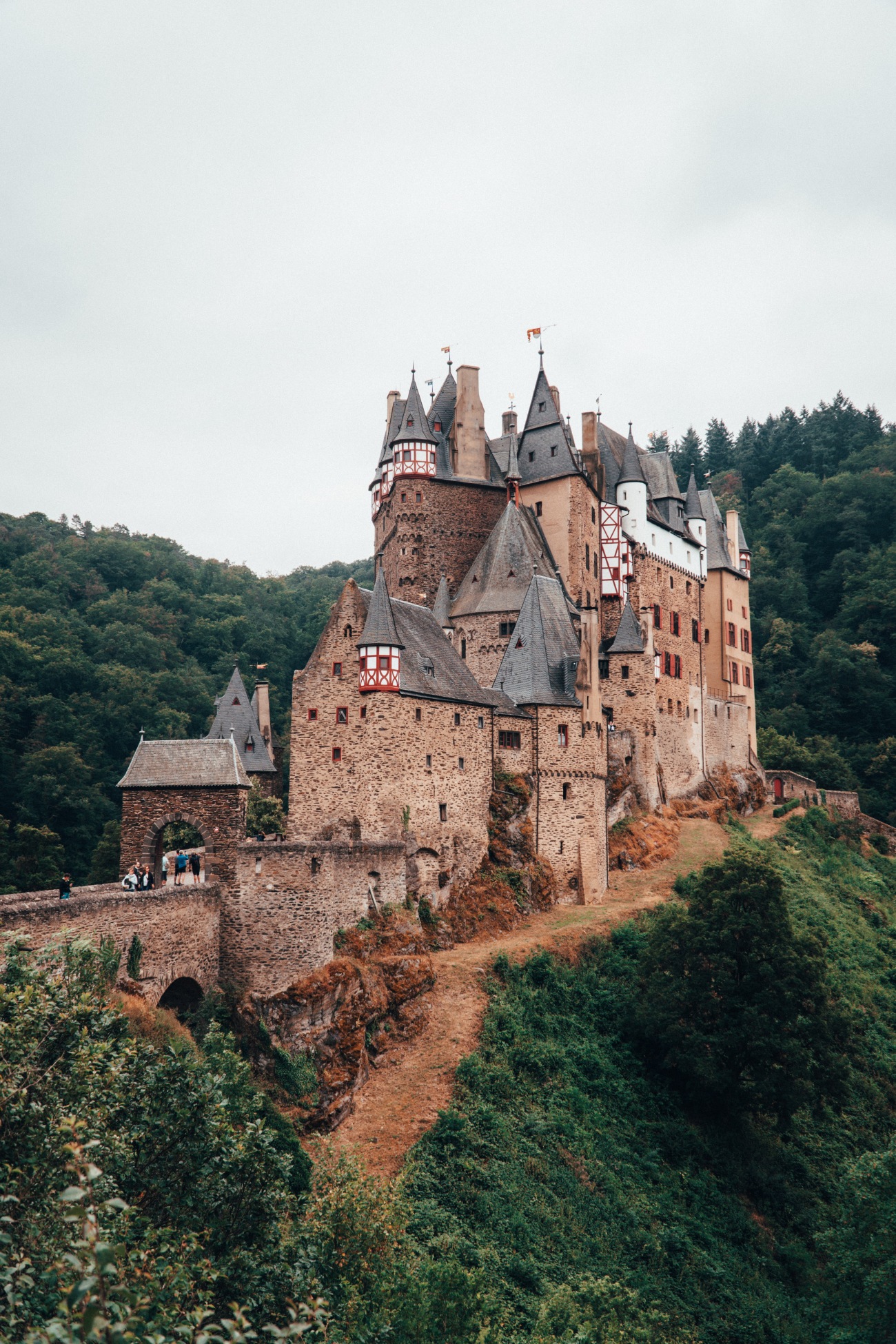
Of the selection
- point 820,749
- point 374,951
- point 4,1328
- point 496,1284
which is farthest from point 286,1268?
point 820,749

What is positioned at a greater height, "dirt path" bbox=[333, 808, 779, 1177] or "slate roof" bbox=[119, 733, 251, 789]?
"slate roof" bbox=[119, 733, 251, 789]

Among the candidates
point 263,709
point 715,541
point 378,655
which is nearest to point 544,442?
point 715,541

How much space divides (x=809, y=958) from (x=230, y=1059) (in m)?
19.1

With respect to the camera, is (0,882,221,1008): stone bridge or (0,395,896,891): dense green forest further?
(0,395,896,891): dense green forest

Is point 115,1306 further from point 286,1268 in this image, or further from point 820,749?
point 820,749

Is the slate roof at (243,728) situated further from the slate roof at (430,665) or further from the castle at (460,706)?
the slate roof at (430,665)

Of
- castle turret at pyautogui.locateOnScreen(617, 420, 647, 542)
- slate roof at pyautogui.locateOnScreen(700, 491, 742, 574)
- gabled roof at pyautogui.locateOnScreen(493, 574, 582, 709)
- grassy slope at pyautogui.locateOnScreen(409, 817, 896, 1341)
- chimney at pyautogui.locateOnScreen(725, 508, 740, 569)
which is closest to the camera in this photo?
grassy slope at pyautogui.locateOnScreen(409, 817, 896, 1341)

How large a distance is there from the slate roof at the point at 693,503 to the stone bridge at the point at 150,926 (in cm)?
4409

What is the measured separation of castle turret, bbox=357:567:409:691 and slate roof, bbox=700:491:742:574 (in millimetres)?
34118

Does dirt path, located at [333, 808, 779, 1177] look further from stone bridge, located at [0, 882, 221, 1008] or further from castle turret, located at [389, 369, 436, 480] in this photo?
castle turret, located at [389, 369, 436, 480]

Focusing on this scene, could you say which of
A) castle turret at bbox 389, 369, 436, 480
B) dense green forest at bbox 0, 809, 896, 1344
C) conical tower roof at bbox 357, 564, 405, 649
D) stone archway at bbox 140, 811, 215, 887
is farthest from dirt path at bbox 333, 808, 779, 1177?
castle turret at bbox 389, 369, 436, 480

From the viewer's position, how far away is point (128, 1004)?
84.6 ft

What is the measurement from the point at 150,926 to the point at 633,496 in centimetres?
3869

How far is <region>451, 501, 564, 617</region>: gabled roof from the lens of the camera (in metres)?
50.0
